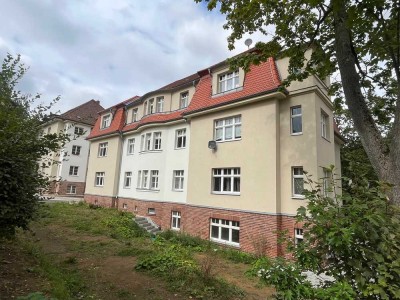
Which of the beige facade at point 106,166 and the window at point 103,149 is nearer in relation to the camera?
the beige facade at point 106,166

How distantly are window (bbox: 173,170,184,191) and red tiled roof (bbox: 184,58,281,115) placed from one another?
401cm

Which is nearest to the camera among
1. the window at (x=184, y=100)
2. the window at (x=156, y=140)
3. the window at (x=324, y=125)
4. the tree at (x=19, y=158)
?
the tree at (x=19, y=158)

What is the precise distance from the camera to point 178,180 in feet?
57.9

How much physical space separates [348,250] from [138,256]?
777 centimetres

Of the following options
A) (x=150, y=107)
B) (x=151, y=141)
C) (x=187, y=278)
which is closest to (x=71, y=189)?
(x=150, y=107)

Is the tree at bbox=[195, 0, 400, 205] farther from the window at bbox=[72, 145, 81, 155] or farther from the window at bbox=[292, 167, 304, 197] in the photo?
the window at bbox=[72, 145, 81, 155]

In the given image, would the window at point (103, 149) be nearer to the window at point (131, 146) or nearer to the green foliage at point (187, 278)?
the window at point (131, 146)

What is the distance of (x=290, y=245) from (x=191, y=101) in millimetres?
14414

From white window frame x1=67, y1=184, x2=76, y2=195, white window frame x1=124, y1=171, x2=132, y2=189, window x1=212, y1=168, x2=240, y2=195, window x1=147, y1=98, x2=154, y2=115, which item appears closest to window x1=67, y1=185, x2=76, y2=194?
white window frame x1=67, y1=184, x2=76, y2=195

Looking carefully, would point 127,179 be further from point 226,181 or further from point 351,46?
point 351,46

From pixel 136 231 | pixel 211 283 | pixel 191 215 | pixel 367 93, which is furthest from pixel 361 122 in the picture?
pixel 136 231

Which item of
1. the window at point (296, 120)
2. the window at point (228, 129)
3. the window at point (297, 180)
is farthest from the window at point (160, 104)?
the window at point (297, 180)

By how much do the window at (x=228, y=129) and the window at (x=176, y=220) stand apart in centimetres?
563

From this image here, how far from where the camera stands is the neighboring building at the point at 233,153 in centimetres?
1210
